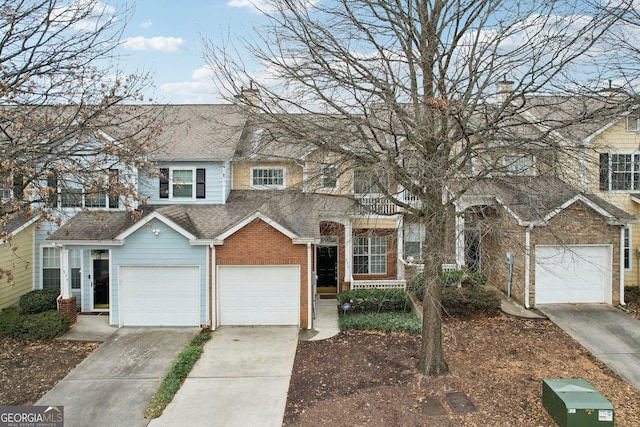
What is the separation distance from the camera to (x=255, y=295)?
13602 mm

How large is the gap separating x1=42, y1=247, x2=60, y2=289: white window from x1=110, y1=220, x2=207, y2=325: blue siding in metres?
3.76

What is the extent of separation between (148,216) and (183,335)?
12.1 feet

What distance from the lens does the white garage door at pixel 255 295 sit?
13.6m

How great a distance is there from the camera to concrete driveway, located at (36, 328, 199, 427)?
8.34 m

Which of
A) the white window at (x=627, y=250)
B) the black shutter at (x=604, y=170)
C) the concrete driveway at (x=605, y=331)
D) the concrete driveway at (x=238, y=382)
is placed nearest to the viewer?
the concrete driveway at (x=238, y=382)

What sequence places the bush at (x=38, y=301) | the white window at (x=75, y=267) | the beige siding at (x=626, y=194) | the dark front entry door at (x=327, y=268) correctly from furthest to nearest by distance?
the dark front entry door at (x=327, y=268)
the beige siding at (x=626, y=194)
the white window at (x=75, y=267)
the bush at (x=38, y=301)

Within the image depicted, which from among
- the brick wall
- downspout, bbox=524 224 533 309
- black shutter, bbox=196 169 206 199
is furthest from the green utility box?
black shutter, bbox=196 169 206 199

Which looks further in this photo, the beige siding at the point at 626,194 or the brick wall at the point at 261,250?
the beige siding at the point at 626,194

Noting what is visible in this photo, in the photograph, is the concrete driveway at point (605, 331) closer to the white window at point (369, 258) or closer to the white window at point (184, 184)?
the white window at point (369, 258)

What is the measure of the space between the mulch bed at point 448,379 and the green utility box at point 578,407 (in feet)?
1.19

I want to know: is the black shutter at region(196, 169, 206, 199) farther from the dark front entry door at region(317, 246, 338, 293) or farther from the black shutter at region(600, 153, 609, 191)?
the black shutter at region(600, 153, 609, 191)

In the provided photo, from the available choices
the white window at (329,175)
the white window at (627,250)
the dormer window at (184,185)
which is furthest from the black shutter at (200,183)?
the white window at (627,250)

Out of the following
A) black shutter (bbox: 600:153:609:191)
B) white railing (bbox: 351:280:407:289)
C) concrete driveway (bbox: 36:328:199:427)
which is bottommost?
concrete driveway (bbox: 36:328:199:427)

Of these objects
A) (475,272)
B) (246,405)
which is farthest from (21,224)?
(475,272)
